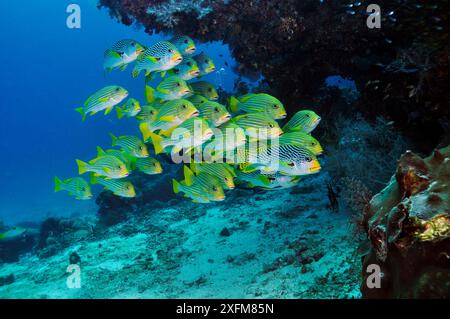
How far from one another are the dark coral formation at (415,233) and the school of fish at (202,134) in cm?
112

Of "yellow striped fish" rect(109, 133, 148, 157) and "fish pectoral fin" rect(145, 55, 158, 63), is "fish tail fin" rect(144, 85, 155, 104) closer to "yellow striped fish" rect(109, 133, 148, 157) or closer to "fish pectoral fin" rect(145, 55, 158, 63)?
"fish pectoral fin" rect(145, 55, 158, 63)

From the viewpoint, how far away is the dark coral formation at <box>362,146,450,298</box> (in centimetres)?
242

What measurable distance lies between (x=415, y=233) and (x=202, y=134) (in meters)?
2.43

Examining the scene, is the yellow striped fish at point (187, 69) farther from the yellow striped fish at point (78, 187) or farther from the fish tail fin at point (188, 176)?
the yellow striped fish at point (78, 187)

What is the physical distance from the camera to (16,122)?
134750 millimetres

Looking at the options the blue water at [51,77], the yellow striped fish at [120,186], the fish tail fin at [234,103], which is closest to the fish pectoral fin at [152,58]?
the fish tail fin at [234,103]

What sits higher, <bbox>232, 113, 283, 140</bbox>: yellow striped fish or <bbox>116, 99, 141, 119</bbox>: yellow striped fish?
<bbox>116, 99, 141, 119</bbox>: yellow striped fish

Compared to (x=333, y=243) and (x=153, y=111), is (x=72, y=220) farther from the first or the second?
(x=333, y=243)

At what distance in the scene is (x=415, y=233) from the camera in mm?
2539

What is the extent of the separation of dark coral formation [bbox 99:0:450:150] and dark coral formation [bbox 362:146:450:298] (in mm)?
2122

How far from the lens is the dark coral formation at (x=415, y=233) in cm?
242

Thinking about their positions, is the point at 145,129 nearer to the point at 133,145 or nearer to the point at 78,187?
the point at 133,145

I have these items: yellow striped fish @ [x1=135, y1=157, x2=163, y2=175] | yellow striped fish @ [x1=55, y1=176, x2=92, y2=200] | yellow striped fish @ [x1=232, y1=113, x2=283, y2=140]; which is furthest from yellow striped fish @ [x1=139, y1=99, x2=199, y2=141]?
yellow striped fish @ [x1=55, y1=176, x2=92, y2=200]

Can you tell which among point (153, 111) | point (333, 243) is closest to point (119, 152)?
point (153, 111)
